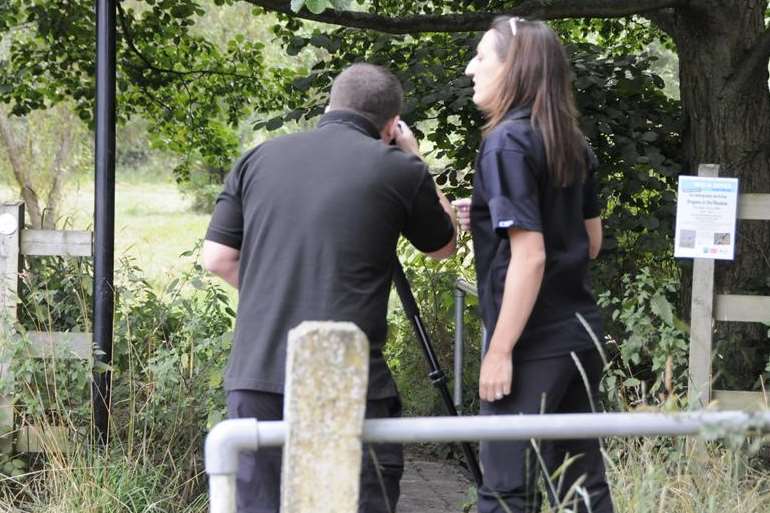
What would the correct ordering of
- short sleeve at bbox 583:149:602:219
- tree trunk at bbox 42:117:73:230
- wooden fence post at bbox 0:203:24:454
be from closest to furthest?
short sleeve at bbox 583:149:602:219 < wooden fence post at bbox 0:203:24:454 < tree trunk at bbox 42:117:73:230

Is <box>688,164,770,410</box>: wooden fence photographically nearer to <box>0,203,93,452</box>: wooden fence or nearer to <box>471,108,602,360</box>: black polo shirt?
<box>471,108,602,360</box>: black polo shirt

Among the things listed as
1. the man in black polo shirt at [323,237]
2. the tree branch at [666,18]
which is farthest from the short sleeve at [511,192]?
the tree branch at [666,18]

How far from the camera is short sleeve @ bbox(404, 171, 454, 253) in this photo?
3.10 metres

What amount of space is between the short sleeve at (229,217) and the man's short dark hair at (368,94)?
13.3 inches

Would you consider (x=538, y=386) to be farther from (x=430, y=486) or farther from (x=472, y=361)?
(x=472, y=361)

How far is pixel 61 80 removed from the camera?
878 cm

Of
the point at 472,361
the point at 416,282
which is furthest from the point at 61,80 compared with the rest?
the point at 472,361

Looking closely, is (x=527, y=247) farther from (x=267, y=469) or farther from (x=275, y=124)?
(x=275, y=124)

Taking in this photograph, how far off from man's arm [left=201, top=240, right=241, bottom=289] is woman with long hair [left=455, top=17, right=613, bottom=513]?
0.68m

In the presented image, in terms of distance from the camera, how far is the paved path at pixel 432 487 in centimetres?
540

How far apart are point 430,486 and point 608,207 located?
6.79 ft

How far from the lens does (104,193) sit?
16.2 feet

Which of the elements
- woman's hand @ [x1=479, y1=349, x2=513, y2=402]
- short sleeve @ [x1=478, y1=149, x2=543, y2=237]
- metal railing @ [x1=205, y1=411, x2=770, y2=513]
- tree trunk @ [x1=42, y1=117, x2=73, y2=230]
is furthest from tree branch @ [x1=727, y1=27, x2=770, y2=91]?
tree trunk @ [x1=42, y1=117, x2=73, y2=230]

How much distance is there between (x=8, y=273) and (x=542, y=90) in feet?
9.24
